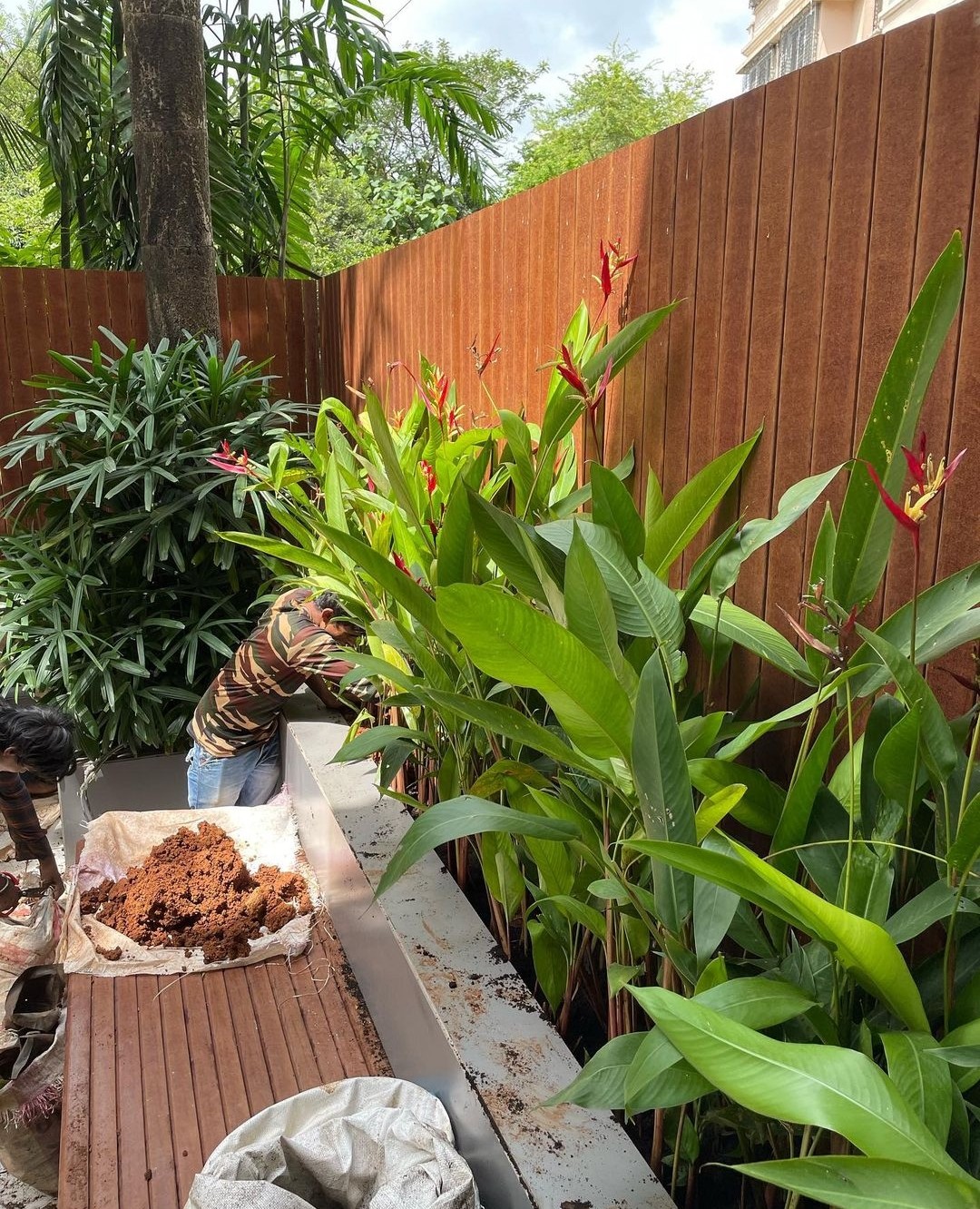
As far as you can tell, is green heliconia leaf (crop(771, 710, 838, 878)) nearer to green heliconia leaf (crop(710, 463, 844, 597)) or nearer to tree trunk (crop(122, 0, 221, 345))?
green heliconia leaf (crop(710, 463, 844, 597))

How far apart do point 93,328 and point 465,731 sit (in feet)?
10.7

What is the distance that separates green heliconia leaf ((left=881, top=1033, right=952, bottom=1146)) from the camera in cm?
72

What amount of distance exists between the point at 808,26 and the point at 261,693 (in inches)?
1076

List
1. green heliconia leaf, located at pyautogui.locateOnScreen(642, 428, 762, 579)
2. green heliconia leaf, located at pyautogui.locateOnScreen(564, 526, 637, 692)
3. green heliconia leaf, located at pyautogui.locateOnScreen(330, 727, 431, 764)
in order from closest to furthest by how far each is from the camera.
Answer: green heliconia leaf, located at pyautogui.locateOnScreen(564, 526, 637, 692), green heliconia leaf, located at pyautogui.locateOnScreen(642, 428, 762, 579), green heliconia leaf, located at pyautogui.locateOnScreen(330, 727, 431, 764)

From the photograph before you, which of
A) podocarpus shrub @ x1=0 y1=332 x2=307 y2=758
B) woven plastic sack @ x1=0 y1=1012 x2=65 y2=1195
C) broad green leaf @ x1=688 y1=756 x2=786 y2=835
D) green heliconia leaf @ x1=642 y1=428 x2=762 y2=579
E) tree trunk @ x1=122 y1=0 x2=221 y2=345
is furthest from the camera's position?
tree trunk @ x1=122 y1=0 x2=221 y2=345

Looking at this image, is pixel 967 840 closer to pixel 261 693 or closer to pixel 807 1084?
pixel 807 1084

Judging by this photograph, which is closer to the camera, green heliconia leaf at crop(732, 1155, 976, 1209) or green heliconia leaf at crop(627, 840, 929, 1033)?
green heliconia leaf at crop(732, 1155, 976, 1209)

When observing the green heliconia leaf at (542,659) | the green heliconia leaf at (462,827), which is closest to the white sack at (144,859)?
the green heliconia leaf at (462,827)

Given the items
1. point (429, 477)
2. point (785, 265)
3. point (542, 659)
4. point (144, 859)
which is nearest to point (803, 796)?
point (542, 659)

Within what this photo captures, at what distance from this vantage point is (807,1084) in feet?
2.16

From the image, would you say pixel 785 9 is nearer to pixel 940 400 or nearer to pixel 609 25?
pixel 609 25

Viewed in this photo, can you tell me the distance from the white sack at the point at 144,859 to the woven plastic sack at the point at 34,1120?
7.5 inches

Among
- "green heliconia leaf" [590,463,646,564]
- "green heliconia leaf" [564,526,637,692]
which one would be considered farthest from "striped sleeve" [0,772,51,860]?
"green heliconia leaf" [564,526,637,692]

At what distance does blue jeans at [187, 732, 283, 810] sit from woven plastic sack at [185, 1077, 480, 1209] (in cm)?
158
